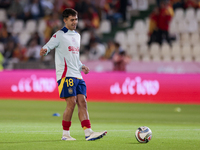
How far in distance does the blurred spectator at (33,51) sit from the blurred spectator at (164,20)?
617 cm

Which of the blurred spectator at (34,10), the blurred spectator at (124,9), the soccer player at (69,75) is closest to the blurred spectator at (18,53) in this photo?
the blurred spectator at (34,10)

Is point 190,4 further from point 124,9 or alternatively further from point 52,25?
point 52,25

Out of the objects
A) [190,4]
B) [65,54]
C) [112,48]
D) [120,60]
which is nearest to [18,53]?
[112,48]

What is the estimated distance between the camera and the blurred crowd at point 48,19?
22.5 m

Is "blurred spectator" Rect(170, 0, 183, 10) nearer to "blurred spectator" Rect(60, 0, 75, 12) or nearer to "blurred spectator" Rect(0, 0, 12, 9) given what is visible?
"blurred spectator" Rect(60, 0, 75, 12)

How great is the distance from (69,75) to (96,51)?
569 inches

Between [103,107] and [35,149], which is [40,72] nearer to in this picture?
[103,107]

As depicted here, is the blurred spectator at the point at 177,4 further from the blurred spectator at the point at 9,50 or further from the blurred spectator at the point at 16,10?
the blurred spectator at the point at 16,10

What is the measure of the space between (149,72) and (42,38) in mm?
7839

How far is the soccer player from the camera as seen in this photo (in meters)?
7.31

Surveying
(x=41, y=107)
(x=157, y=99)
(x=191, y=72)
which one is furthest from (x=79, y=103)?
(x=191, y=72)

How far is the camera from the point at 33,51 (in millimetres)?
22609

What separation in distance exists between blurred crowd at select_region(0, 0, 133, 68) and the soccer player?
44.0 feet

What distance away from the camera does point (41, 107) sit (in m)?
15.9
